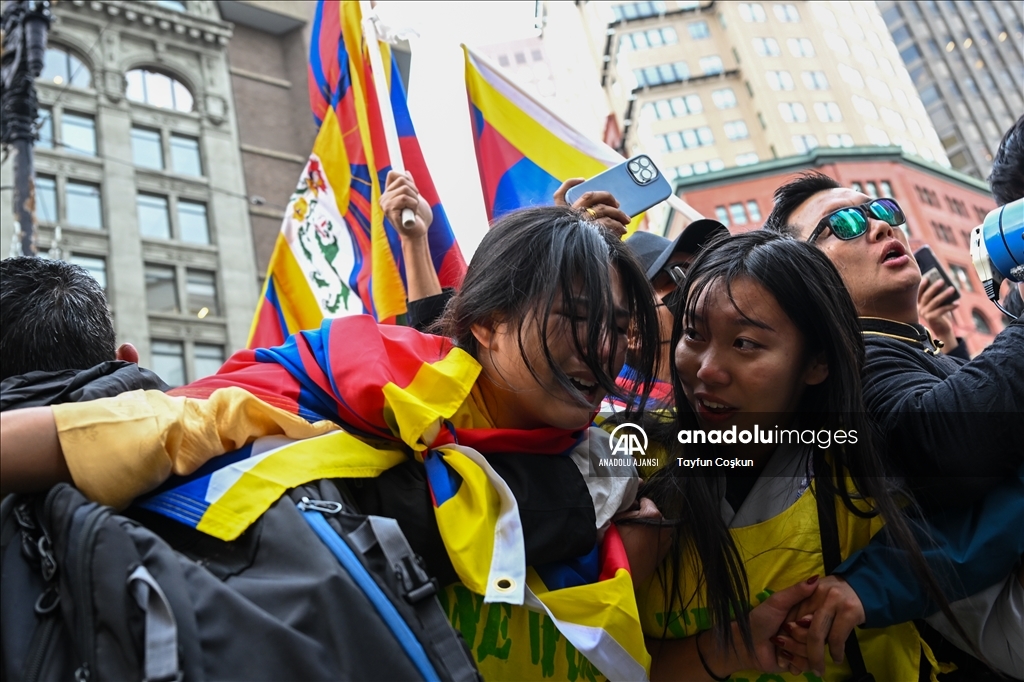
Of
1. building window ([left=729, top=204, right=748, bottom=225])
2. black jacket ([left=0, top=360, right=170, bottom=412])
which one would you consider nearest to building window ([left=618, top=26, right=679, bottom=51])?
building window ([left=729, top=204, right=748, bottom=225])

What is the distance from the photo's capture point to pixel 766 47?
74938mm

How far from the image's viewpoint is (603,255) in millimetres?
2145

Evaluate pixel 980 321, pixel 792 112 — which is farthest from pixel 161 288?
pixel 792 112

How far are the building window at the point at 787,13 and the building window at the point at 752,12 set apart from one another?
1045mm

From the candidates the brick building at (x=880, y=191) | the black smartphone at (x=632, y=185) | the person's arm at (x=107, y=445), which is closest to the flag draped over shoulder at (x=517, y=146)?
the black smartphone at (x=632, y=185)

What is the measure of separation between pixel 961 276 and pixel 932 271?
6272 centimetres

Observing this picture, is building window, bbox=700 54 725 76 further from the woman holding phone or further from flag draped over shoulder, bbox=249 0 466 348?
the woman holding phone

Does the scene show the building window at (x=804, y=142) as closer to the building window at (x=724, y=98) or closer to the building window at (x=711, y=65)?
the building window at (x=724, y=98)

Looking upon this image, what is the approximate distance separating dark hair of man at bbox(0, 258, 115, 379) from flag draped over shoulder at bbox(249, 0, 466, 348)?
219 centimetres

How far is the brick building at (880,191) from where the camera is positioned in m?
60.5

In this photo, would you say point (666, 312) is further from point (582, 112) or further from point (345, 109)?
point (582, 112)

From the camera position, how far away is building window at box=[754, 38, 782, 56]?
74688 millimetres

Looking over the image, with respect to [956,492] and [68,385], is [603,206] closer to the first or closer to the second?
[956,492]

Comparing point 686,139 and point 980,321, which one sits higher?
point 686,139
